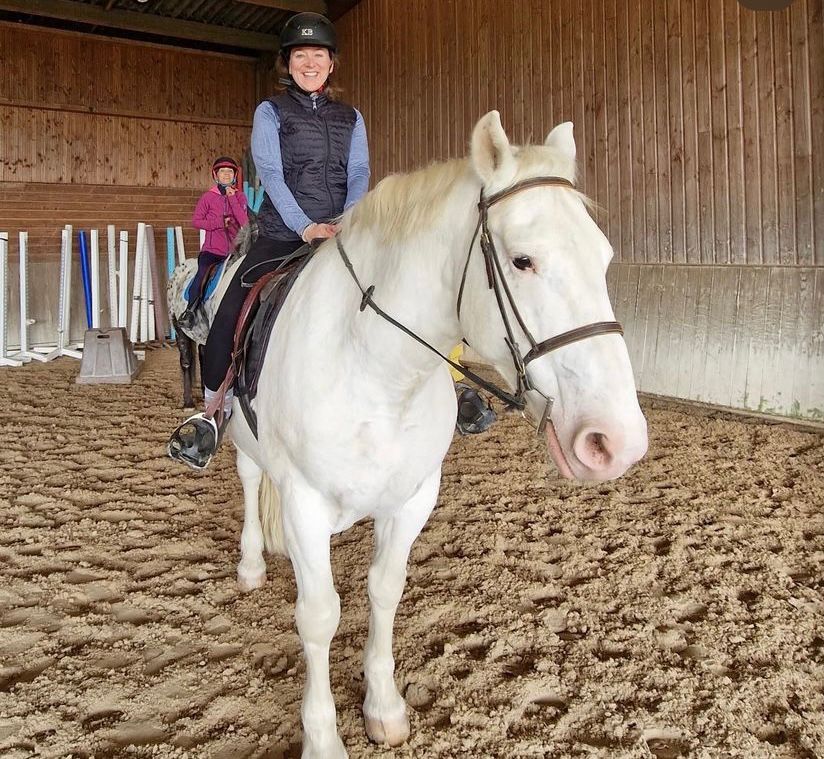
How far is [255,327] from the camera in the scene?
1.91 metres

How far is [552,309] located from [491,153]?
1.19 feet

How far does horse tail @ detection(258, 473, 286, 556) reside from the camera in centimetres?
242

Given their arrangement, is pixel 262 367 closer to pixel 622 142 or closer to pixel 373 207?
pixel 373 207

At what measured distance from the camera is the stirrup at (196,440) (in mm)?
2225

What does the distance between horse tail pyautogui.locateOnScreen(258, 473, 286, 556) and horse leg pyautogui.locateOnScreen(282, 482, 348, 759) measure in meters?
0.77

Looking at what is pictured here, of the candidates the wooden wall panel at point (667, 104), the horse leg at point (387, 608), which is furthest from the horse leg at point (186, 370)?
the horse leg at point (387, 608)

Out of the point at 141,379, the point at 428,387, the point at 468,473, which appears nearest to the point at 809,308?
the point at 468,473

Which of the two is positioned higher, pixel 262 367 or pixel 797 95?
pixel 797 95

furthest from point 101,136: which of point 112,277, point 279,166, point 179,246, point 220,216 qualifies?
point 279,166

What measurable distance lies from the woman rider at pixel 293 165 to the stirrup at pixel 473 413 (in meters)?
0.84

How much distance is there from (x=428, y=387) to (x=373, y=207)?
0.48m

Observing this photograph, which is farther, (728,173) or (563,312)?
(728,173)

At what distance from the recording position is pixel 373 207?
1.55 metres

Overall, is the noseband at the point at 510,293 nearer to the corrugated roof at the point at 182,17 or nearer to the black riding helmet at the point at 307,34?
the black riding helmet at the point at 307,34
